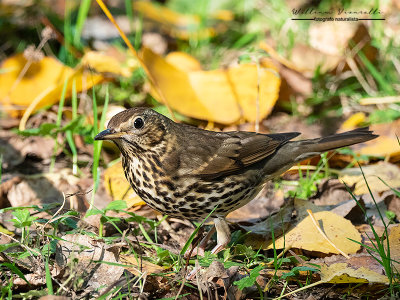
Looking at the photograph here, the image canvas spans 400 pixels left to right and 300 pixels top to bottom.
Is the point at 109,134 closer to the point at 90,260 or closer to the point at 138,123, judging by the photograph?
the point at 138,123

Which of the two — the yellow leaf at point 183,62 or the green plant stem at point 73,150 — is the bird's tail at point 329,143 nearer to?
the green plant stem at point 73,150

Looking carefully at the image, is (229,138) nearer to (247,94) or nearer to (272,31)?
(247,94)

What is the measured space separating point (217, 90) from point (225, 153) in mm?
1289

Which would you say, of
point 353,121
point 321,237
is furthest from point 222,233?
point 353,121

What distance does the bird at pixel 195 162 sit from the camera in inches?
135

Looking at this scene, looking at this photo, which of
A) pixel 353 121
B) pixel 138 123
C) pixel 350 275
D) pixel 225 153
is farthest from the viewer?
pixel 353 121

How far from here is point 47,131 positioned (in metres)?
4.50

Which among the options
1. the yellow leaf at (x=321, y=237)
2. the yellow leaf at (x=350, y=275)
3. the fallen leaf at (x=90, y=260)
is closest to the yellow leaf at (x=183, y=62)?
the yellow leaf at (x=321, y=237)

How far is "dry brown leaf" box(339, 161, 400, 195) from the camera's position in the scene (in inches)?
165

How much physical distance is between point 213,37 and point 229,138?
10.8ft

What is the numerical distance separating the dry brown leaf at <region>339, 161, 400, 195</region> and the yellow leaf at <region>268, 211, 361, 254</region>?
0.69 metres

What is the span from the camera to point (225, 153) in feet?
12.3

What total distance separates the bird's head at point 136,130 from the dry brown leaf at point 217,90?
3.96ft

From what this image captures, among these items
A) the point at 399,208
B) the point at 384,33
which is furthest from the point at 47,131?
Answer: the point at 384,33
